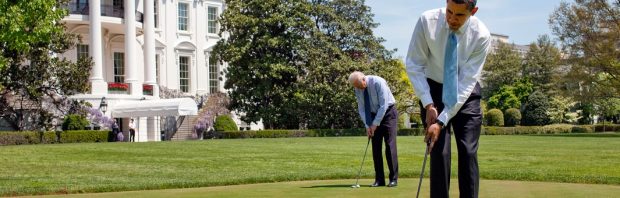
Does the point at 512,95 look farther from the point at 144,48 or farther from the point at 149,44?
the point at 144,48

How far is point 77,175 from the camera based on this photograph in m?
15.5

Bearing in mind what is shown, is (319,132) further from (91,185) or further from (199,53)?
(91,185)

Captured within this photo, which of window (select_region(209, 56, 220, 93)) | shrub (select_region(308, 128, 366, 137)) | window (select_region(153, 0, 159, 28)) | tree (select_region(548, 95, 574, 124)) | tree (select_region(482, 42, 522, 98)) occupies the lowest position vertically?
shrub (select_region(308, 128, 366, 137))

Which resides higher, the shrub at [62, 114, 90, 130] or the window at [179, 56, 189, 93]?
the window at [179, 56, 189, 93]

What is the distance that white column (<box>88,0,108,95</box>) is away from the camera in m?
50.4

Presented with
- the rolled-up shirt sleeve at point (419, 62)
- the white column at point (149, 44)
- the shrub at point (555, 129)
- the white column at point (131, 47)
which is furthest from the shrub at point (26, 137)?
the shrub at point (555, 129)

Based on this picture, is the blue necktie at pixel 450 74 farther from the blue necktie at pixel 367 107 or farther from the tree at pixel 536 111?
the tree at pixel 536 111

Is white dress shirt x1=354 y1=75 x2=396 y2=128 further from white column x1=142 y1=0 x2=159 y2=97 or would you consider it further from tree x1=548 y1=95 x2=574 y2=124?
tree x1=548 y1=95 x2=574 y2=124

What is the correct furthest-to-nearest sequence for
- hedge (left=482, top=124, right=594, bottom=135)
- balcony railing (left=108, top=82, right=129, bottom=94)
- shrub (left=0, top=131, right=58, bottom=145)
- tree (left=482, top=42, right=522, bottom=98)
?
1. tree (left=482, top=42, right=522, bottom=98)
2. hedge (left=482, top=124, right=594, bottom=135)
3. balcony railing (left=108, top=82, right=129, bottom=94)
4. shrub (left=0, top=131, right=58, bottom=145)

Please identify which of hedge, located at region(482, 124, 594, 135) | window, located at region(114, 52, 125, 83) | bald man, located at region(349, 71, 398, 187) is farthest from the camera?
hedge, located at region(482, 124, 594, 135)

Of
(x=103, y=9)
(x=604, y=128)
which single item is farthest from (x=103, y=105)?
(x=604, y=128)

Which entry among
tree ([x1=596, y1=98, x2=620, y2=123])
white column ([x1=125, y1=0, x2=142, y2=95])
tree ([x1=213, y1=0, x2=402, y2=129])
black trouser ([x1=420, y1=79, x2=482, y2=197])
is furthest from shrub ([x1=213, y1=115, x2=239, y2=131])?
black trouser ([x1=420, y1=79, x2=482, y2=197])

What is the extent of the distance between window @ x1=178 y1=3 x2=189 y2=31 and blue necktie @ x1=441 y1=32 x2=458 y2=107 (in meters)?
57.3

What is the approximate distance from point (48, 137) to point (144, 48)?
13.9 m
